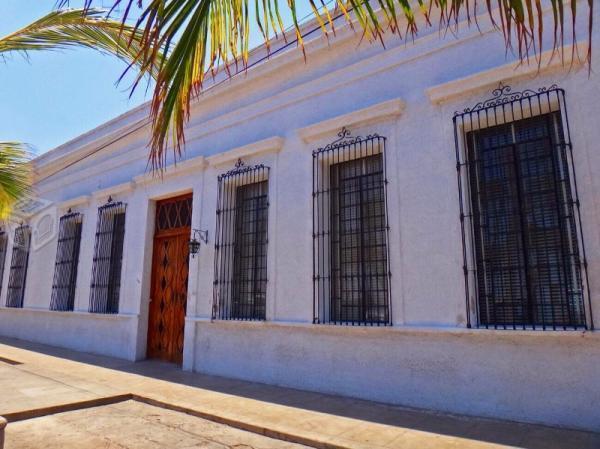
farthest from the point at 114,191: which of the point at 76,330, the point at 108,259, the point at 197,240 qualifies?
the point at 76,330

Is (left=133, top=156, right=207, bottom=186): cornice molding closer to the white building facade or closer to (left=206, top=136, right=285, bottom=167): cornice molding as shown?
the white building facade

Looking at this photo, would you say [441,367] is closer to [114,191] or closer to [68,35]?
[68,35]

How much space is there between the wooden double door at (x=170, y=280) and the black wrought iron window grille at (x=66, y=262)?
9.57 ft

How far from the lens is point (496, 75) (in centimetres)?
483

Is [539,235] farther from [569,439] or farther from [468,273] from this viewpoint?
[569,439]

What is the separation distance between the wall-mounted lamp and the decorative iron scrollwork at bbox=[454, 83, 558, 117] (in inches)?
171

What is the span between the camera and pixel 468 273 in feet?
15.6

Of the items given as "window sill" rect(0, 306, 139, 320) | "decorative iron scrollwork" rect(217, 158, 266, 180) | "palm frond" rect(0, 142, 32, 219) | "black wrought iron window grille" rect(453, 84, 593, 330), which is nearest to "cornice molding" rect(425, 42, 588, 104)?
"black wrought iron window grille" rect(453, 84, 593, 330)

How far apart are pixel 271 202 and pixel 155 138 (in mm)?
4712

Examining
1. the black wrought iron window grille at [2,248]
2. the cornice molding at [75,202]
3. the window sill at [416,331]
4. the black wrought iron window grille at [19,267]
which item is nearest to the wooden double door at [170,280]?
the window sill at [416,331]

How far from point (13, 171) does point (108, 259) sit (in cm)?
469

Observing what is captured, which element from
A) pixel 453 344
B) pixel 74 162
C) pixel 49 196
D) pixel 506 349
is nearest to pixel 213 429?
pixel 453 344

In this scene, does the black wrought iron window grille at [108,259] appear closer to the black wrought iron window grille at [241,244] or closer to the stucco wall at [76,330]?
the stucco wall at [76,330]

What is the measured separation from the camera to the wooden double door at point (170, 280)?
796 centimetres
